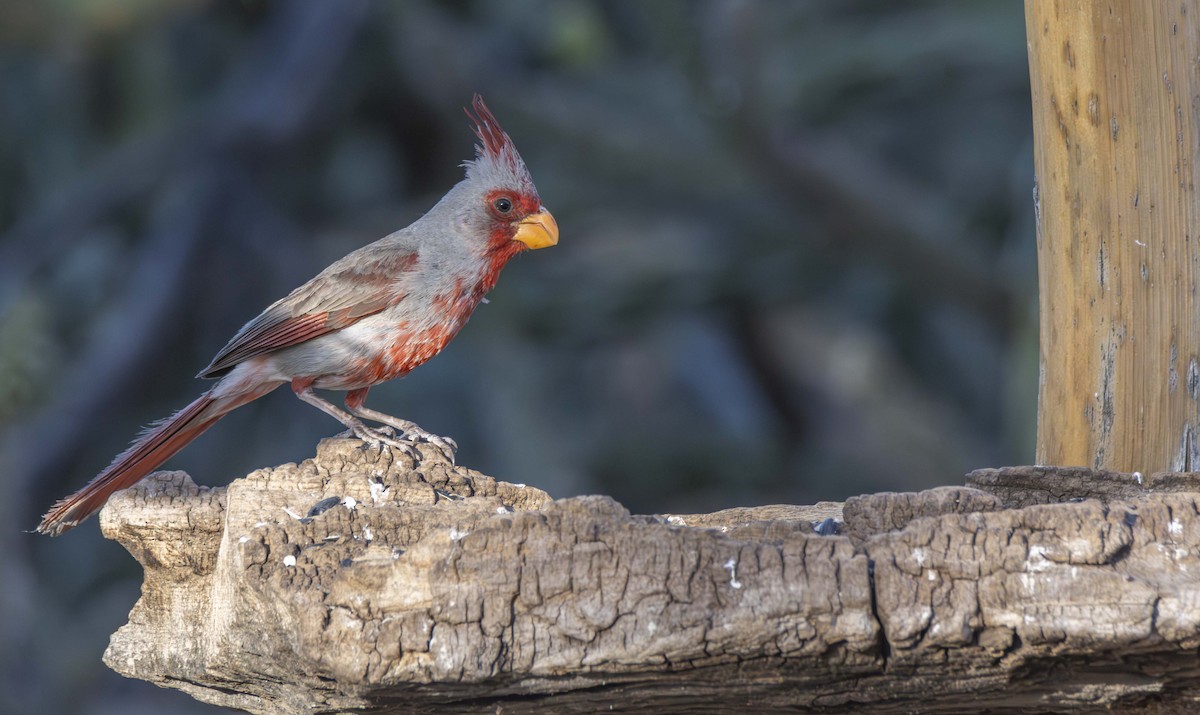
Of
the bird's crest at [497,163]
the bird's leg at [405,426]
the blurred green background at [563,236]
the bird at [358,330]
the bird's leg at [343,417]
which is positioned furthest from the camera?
the blurred green background at [563,236]

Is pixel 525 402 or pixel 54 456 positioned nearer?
pixel 54 456

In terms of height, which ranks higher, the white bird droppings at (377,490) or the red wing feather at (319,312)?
the red wing feather at (319,312)

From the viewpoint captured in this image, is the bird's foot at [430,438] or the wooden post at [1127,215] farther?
the bird's foot at [430,438]

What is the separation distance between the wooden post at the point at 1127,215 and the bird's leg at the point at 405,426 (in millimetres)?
1305

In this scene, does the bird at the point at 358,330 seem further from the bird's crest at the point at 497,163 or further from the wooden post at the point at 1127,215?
the wooden post at the point at 1127,215

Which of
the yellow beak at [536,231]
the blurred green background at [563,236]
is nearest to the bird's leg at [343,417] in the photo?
the yellow beak at [536,231]

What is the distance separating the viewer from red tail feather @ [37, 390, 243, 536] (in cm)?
321

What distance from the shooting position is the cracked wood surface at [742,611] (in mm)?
2109

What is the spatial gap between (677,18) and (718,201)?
1343mm

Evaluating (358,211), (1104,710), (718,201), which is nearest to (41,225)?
(358,211)

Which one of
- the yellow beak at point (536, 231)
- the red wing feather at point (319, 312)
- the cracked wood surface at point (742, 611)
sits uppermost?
the yellow beak at point (536, 231)

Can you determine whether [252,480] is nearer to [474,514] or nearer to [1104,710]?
[474,514]

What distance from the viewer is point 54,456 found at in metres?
5.95

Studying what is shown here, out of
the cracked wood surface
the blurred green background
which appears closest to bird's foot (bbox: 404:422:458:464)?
the cracked wood surface
